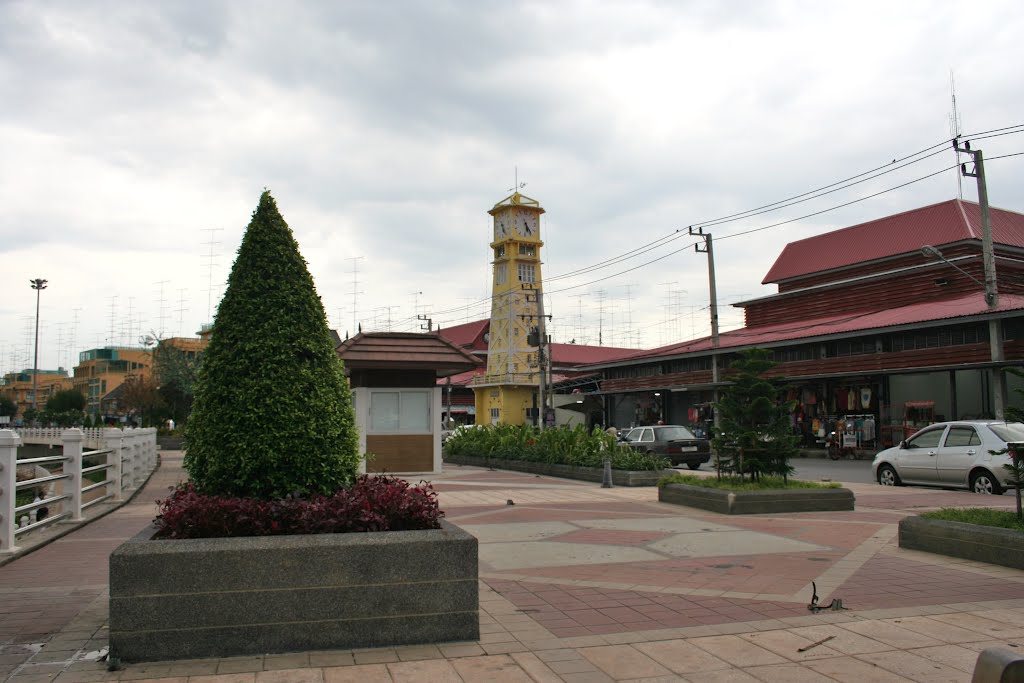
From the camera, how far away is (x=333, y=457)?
20.4 feet

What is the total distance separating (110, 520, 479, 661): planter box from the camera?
16.4 feet

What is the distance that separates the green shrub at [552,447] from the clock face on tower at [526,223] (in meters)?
46.1

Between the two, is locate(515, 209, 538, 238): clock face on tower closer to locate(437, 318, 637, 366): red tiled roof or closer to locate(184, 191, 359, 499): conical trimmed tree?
locate(437, 318, 637, 366): red tiled roof

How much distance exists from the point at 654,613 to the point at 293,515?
2.82 metres

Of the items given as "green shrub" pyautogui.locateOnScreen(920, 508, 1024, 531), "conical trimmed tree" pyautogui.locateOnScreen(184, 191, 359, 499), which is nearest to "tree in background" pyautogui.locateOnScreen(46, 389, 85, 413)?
"conical trimmed tree" pyautogui.locateOnScreen(184, 191, 359, 499)

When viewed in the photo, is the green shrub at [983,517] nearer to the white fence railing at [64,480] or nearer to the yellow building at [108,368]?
the white fence railing at [64,480]

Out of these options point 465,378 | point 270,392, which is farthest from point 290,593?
point 465,378

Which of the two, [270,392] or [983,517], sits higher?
[270,392]

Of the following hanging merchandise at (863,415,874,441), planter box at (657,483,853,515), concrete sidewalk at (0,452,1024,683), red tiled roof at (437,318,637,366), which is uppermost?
red tiled roof at (437,318,637,366)

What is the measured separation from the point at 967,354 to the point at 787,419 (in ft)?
66.7

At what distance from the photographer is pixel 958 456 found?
16.4 m

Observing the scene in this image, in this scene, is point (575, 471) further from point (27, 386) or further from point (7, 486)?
point (27, 386)

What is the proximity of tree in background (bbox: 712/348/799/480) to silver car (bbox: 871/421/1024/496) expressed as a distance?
4617mm

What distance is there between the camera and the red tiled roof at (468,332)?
291ft
